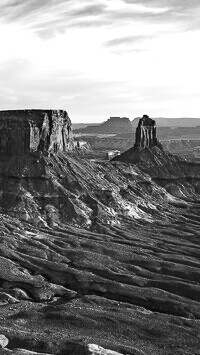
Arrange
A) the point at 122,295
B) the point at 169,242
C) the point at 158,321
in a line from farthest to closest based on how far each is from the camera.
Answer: the point at 169,242
the point at 122,295
the point at 158,321

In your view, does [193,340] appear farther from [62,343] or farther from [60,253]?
[60,253]

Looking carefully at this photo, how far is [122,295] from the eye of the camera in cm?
14525

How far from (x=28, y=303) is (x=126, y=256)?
5372 cm

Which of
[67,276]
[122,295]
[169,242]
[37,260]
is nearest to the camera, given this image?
[122,295]

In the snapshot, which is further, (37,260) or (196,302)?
(37,260)

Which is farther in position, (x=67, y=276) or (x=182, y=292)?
(x=67, y=276)

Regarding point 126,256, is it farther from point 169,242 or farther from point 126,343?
point 126,343

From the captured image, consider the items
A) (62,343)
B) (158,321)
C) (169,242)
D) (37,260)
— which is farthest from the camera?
(169,242)

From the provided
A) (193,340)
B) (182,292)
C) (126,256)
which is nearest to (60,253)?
(126,256)

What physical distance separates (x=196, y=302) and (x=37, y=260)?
61.5 meters

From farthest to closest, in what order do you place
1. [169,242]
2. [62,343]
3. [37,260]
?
[169,242]
[37,260]
[62,343]

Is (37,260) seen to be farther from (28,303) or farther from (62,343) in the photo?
(62,343)

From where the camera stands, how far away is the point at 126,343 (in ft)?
357

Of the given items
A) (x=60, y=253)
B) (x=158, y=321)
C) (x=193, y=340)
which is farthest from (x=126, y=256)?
(x=193, y=340)
